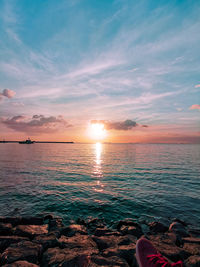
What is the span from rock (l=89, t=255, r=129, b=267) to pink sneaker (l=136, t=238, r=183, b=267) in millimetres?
669

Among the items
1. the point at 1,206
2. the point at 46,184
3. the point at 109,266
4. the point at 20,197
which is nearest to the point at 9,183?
the point at 46,184

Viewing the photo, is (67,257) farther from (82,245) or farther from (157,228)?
(157,228)

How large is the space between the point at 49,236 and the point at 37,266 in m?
2.13

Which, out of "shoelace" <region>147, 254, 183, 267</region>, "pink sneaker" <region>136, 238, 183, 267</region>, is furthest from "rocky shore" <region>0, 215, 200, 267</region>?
"shoelace" <region>147, 254, 183, 267</region>

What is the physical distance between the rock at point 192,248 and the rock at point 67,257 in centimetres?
408

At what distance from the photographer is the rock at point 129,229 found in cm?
779

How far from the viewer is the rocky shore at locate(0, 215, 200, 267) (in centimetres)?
505

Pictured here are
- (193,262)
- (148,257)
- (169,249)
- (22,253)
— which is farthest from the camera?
(169,249)

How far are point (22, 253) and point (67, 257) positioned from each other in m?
1.71

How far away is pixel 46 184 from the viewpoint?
59.6ft

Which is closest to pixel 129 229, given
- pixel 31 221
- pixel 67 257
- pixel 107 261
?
pixel 107 261

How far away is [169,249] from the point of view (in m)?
6.08

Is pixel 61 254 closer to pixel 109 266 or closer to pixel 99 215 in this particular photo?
pixel 109 266

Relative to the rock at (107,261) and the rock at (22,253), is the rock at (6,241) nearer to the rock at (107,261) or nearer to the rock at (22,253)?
the rock at (22,253)
